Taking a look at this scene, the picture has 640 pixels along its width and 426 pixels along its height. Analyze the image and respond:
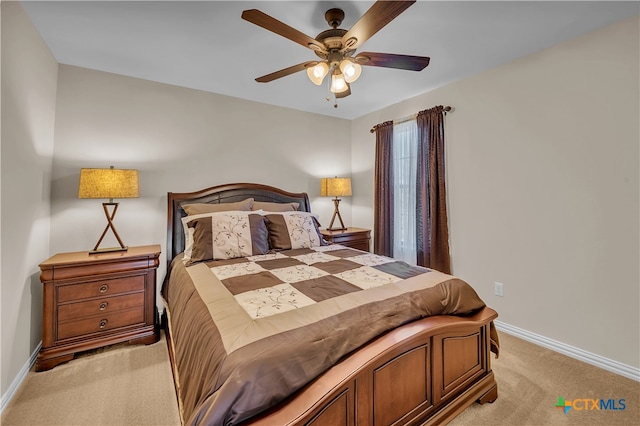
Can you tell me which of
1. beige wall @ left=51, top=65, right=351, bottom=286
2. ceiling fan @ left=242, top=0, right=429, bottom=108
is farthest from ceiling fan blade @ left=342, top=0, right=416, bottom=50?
beige wall @ left=51, top=65, right=351, bottom=286

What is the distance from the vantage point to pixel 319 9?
179 cm

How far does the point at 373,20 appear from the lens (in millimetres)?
1379

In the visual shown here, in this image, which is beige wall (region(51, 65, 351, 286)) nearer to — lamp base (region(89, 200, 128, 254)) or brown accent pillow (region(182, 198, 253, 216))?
lamp base (region(89, 200, 128, 254))

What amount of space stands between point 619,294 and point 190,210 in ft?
11.8

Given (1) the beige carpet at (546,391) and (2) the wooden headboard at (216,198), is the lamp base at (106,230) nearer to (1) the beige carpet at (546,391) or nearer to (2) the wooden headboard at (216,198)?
(2) the wooden headboard at (216,198)

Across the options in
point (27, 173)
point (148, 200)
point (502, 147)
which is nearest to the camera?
point (27, 173)

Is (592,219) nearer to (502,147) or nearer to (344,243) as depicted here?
(502,147)

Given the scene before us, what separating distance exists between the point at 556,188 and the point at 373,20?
2.04 metres

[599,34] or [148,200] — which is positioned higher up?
[599,34]

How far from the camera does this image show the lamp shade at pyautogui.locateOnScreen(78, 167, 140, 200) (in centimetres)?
218

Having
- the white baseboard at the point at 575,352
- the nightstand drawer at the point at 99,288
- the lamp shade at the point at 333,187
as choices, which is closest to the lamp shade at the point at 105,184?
the nightstand drawer at the point at 99,288

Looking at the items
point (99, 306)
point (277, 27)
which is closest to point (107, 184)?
point (99, 306)

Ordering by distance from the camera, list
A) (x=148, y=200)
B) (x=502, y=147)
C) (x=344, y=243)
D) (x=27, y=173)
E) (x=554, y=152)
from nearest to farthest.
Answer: (x=27, y=173), (x=554, y=152), (x=502, y=147), (x=148, y=200), (x=344, y=243)

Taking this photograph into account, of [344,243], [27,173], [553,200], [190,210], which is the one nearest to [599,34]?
[553,200]
